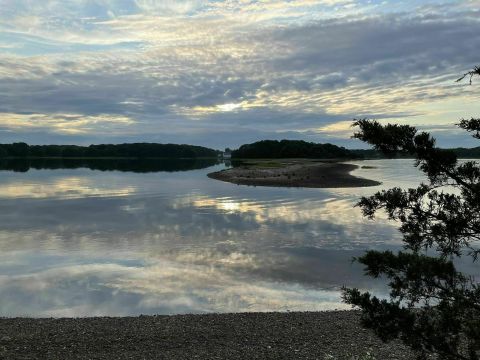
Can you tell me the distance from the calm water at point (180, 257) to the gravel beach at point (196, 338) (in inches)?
67.4

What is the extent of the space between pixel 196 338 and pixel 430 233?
865 centimetres

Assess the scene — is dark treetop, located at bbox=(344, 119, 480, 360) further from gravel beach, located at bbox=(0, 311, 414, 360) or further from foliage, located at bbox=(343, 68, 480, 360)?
gravel beach, located at bbox=(0, 311, 414, 360)

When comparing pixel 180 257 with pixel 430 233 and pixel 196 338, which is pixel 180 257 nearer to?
pixel 196 338

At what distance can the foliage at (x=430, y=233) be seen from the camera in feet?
22.7

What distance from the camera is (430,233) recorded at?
23.3 feet

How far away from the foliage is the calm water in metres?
9.73

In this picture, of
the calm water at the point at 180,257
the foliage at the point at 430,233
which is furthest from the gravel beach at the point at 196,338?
the foliage at the point at 430,233

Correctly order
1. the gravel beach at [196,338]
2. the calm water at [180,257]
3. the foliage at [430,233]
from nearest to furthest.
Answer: the foliage at [430,233]
the gravel beach at [196,338]
the calm water at [180,257]

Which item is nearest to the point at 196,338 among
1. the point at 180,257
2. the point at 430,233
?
the point at 430,233

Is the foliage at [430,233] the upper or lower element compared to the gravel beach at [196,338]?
upper

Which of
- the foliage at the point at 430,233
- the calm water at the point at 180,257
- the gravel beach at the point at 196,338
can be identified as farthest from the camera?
the calm water at the point at 180,257

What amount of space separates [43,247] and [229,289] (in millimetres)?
13843

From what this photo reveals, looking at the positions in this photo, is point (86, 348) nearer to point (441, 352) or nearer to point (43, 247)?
point (441, 352)

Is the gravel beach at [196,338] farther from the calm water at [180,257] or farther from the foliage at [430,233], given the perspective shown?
the foliage at [430,233]
